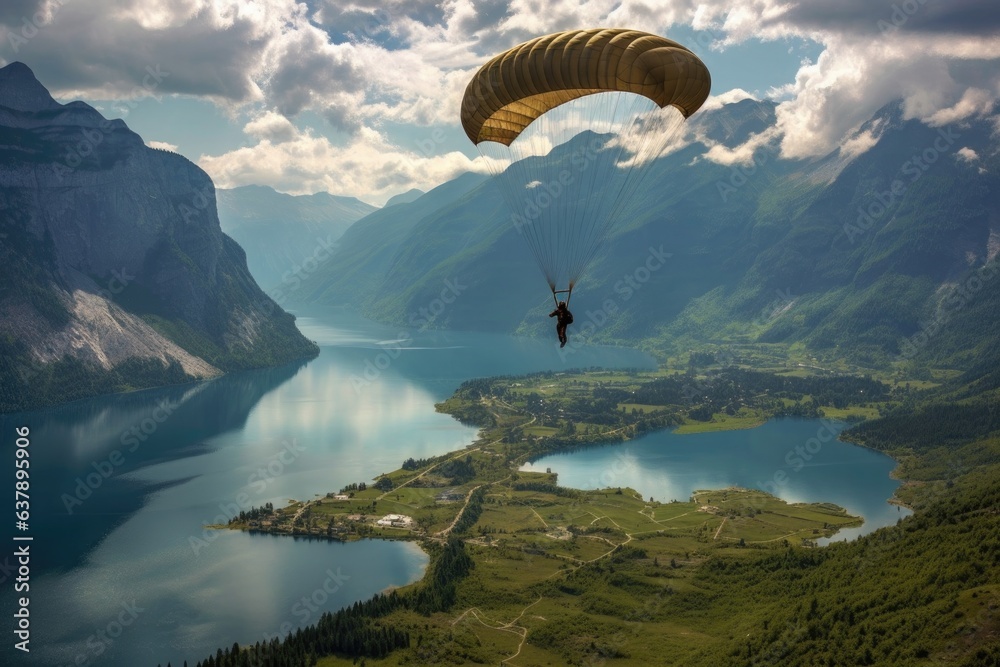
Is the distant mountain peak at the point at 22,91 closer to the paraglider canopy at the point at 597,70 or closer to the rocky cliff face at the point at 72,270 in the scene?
the rocky cliff face at the point at 72,270

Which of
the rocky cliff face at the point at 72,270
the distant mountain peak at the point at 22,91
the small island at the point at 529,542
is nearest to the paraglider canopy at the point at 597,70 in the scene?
the small island at the point at 529,542

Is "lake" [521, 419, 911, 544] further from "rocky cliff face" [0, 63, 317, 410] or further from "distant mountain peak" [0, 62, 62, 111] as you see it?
"distant mountain peak" [0, 62, 62, 111]

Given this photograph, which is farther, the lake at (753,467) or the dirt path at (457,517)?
the lake at (753,467)

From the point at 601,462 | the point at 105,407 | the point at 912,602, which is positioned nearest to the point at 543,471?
the point at 601,462

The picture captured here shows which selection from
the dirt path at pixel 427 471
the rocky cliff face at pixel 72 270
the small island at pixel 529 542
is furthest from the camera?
the rocky cliff face at pixel 72 270

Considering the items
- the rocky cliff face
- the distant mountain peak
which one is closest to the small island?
the rocky cliff face

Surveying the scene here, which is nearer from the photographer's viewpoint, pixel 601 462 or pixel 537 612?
pixel 537 612

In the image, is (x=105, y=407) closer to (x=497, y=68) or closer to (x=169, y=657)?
(x=169, y=657)
